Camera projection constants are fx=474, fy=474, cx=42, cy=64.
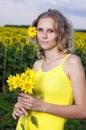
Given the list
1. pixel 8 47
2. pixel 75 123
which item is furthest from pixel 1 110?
pixel 8 47

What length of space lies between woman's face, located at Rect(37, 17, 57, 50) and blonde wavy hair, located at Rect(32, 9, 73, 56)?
0.07 ft

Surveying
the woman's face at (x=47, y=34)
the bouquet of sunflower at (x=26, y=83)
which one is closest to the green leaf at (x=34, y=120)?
the bouquet of sunflower at (x=26, y=83)

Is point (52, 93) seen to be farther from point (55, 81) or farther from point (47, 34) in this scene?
point (47, 34)

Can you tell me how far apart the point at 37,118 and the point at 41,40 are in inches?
15.8

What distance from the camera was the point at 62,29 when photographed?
2479 mm

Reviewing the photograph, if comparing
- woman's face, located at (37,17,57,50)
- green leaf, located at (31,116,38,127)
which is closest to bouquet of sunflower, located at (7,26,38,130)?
green leaf, located at (31,116,38,127)

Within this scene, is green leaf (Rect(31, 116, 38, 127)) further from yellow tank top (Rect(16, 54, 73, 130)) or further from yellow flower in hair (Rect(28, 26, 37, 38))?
yellow flower in hair (Rect(28, 26, 37, 38))

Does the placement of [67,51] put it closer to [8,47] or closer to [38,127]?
[38,127]

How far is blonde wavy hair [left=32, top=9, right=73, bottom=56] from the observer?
8.06 ft

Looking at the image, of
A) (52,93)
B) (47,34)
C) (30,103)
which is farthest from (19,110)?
(47,34)

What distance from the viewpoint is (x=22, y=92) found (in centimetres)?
233

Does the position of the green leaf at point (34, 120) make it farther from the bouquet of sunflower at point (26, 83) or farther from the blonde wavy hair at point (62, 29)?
the blonde wavy hair at point (62, 29)

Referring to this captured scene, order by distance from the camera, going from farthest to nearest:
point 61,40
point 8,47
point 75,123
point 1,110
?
1. point 8,47
2. point 1,110
3. point 75,123
4. point 61,40

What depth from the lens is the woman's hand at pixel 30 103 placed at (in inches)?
90.0
